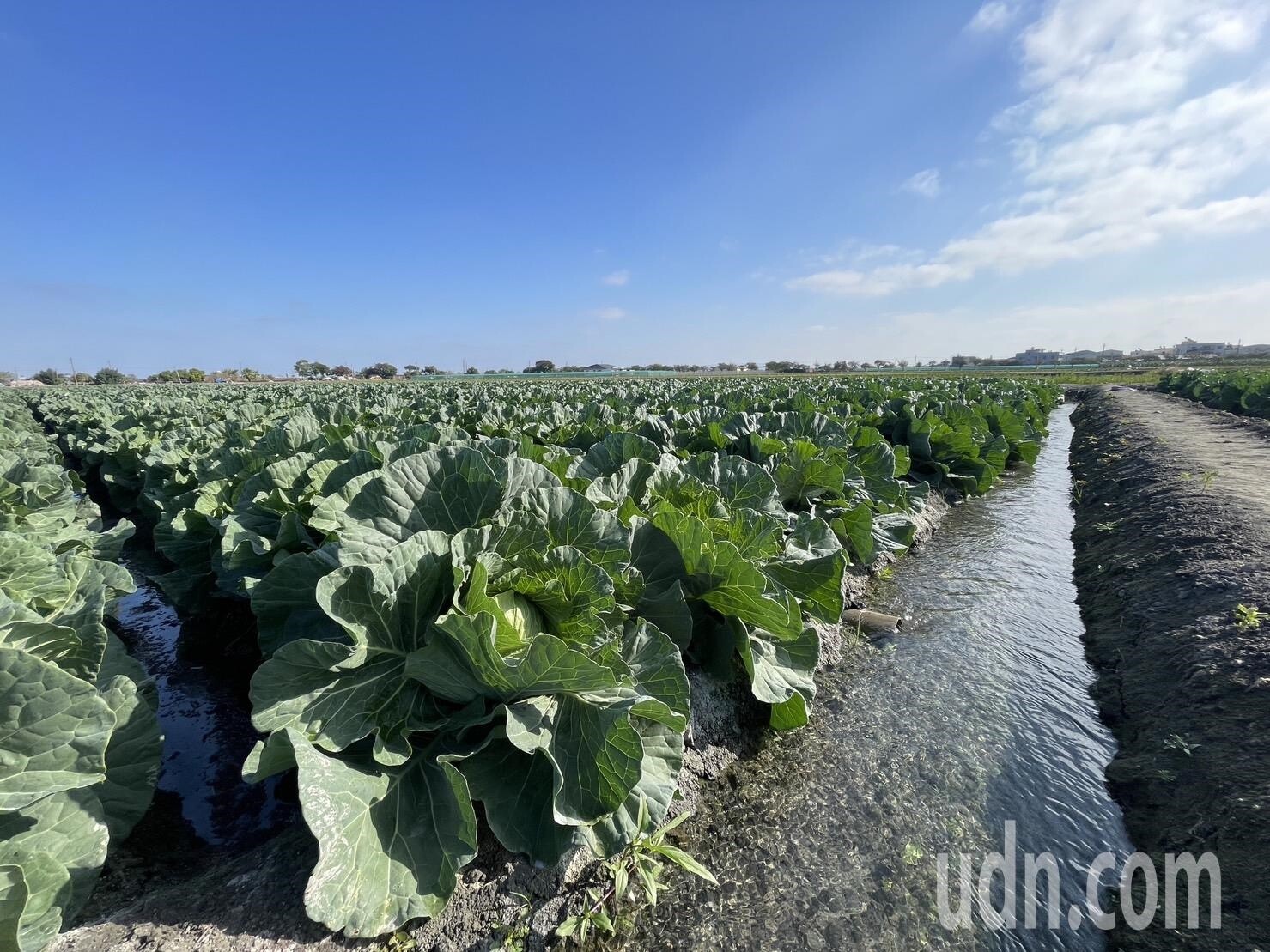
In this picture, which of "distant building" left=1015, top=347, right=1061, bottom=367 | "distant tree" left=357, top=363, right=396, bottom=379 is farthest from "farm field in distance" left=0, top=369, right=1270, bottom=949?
"distant building" left=1015, top=347, right=1061, bottom=367

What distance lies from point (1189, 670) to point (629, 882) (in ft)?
12.5

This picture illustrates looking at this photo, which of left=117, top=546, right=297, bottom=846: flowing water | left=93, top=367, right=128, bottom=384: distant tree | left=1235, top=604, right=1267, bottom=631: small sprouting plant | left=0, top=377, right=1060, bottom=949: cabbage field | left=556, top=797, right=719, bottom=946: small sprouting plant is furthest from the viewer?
left=93, top=367, right=128, bottom=384: distant tree

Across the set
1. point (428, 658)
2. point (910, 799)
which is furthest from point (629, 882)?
point (910, 799)

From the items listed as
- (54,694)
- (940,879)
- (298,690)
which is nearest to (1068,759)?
(940,879)

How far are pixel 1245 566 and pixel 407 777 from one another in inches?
246

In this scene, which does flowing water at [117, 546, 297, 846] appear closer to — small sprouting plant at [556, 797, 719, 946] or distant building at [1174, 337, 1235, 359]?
small sprouting plant at [556, 797, 719, 946]

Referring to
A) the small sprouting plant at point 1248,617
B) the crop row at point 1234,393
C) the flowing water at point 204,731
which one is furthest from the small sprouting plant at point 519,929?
the crop row at point 1234,393

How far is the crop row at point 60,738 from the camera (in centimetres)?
149

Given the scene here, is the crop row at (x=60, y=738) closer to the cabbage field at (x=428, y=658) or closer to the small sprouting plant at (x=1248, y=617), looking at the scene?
the cabbage field at (x=428, y=658)

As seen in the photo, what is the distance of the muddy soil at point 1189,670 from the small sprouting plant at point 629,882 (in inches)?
73.3

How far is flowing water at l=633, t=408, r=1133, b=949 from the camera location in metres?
2.25

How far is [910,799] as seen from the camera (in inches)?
113

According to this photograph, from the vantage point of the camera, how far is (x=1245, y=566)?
4.34 metres

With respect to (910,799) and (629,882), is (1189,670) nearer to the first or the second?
(910,799)
